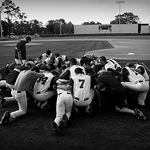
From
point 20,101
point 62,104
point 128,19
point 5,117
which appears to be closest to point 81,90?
point 62,104

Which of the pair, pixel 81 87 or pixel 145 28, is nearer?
pixel 81 87

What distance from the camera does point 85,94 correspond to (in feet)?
17.3

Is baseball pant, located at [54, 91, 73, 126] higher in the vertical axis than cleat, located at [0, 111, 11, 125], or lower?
higher

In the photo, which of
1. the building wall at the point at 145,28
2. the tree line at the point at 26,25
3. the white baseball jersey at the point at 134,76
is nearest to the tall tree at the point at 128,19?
the tree line at the point at 26,25

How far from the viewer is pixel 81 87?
17.4 ft

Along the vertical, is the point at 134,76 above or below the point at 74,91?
above

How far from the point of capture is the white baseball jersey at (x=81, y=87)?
5.24 m

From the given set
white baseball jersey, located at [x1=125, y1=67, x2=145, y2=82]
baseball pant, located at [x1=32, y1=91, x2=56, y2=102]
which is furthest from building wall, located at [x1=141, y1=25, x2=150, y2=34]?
baseball pant, located at [x1=32, y1=91, x2=56, y2=102]

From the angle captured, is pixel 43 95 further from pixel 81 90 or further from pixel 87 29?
pixel 87 29

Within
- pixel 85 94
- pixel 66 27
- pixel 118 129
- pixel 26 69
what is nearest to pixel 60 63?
pixel 26 69

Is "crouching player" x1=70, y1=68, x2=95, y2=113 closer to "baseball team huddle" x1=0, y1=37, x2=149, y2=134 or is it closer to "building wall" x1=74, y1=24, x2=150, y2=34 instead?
"baseball team huddle" x1=0, y1=37, x2=149, y2=134

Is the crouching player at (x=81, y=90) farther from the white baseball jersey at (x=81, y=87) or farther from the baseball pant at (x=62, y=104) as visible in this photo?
the baseball pant at (x=62, y=104)

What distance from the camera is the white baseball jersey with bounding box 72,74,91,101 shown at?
5.24 m

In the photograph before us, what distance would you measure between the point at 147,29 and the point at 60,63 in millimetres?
83848
